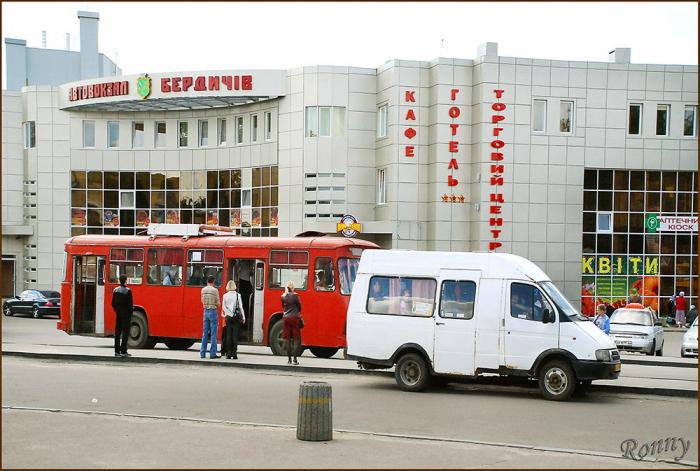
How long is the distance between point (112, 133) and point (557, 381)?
137 ft

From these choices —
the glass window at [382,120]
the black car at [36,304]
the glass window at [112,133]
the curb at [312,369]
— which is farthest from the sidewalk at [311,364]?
the glass window at [112,133]

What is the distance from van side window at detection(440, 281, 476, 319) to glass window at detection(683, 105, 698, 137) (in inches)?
1266

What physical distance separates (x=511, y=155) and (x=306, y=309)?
22.2 m

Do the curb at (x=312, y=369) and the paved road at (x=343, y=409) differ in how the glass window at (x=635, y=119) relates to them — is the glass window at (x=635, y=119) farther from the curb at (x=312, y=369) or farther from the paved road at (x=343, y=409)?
the paved road at (x=343, y=409)

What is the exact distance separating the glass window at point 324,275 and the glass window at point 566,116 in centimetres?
2381

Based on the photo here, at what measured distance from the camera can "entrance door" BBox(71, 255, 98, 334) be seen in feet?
81.7

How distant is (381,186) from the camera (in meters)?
44.1

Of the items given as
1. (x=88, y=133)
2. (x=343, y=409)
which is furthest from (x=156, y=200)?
(x=343, y=409)

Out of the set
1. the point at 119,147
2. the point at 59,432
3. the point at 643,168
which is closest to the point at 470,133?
the point at 643,168

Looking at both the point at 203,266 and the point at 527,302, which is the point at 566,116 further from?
the point at 527,302

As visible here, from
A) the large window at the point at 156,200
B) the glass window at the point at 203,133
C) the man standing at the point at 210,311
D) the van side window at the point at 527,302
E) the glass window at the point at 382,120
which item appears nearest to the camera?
the van side window at the point at 527,302

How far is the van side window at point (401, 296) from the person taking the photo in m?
16.2

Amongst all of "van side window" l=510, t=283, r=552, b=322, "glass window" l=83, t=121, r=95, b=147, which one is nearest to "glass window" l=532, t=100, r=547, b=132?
"glass window" l=83, t=121, r=95, b=147

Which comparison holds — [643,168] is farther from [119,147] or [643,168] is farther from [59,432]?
[59,432]
